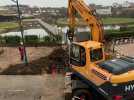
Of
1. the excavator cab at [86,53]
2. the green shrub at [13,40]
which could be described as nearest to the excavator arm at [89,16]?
the excavator cab at [86,53]

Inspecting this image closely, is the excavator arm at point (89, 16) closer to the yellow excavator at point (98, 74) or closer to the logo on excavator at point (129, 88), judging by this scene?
the yellow excavator at point (98, 74)

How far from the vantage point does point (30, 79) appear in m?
18.6

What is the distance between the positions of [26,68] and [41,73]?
1221 millimetres

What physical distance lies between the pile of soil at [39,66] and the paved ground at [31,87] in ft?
2.69

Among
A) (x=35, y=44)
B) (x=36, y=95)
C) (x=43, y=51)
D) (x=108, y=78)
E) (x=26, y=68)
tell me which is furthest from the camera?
(x=35, y=44)

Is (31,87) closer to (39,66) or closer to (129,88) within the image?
(39,66)

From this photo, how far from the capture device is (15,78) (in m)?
18.9

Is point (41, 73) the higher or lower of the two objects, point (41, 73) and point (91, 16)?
the lower

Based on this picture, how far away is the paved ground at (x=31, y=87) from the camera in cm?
1563

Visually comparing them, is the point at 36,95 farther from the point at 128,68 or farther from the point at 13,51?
the point at 13,51

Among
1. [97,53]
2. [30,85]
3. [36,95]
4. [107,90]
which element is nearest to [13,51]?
[30,85]

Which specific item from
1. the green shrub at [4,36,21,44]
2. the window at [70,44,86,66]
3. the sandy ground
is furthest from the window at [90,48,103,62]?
the green shrub at [4,36,21,44]

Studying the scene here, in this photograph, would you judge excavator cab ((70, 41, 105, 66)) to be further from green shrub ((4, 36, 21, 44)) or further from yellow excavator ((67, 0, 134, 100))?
green shrub ((4, 36, 21, 44))

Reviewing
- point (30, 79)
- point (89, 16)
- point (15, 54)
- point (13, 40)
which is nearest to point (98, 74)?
point (89, 16)
